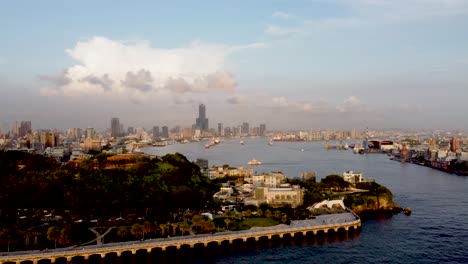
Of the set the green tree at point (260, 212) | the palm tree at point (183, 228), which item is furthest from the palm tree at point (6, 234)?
the green tree at point (260, 212)

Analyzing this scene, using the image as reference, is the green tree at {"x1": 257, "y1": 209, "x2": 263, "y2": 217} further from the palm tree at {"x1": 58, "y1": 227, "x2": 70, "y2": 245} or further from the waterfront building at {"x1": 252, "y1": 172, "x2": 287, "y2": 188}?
the palm tree at {"x1": 58, "y1": 227, "x2": 70, "y2": 245}

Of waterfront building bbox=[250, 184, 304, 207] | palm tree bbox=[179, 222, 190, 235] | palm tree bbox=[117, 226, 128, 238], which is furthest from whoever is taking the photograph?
waterfront building bbox=[250, 184, 304, 207]

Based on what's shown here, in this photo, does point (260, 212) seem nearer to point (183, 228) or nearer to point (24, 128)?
point (183, 228)

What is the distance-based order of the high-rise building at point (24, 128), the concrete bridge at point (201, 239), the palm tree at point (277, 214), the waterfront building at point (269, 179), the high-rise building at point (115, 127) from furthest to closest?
the high-rise building at point (115, 127) < the high-rise building at point (24, 128) < the waterfront building at point (269, 179) < the palm tree at point (277, 214) < the concrete bridge at point (201, 239)

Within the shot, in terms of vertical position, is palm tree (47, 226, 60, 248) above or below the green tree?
above

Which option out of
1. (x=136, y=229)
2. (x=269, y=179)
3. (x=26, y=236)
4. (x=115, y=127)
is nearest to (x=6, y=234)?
(x=26, y=236)

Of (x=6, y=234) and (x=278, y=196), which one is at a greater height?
(x=6, y=234)

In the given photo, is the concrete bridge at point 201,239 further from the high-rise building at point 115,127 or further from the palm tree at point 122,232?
the high-rise building at point 115,127

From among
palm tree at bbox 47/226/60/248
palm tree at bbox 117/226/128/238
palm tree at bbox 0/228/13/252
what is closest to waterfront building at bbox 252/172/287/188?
palm tree at bbox 117/226/128/238
